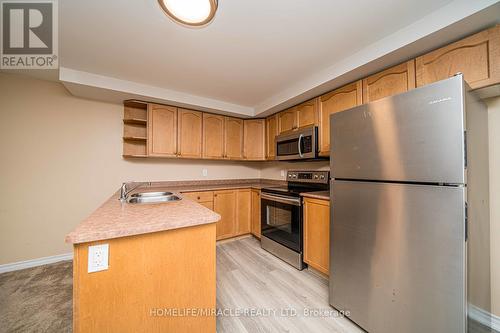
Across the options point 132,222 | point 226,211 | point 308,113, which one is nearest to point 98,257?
point 132,222

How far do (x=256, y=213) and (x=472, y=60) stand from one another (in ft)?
9.30

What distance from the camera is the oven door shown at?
2316 mm

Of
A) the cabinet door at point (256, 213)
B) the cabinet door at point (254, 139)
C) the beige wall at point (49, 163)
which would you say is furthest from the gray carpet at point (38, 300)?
the cabinet door at point (254, 139)

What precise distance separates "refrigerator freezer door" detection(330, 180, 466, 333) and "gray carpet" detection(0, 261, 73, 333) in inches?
89.2

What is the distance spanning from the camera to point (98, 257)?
88cm

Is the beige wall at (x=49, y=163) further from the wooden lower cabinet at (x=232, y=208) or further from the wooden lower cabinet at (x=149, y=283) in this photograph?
the wooden lower cabinet at (x=149, y=283)

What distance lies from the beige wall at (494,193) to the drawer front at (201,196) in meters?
2.94

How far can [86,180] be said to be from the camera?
104 inches

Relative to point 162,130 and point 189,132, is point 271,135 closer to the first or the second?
point 189,132

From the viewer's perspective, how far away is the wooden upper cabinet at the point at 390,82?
1.63 m

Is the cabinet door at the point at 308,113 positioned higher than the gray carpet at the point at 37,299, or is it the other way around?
the cabinet door at the point at 308,113

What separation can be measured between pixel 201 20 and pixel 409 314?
7.55 feet

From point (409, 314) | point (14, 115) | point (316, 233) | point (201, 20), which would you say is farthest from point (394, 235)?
point (14, 115)

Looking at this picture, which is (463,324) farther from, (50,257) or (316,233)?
(50,257)
